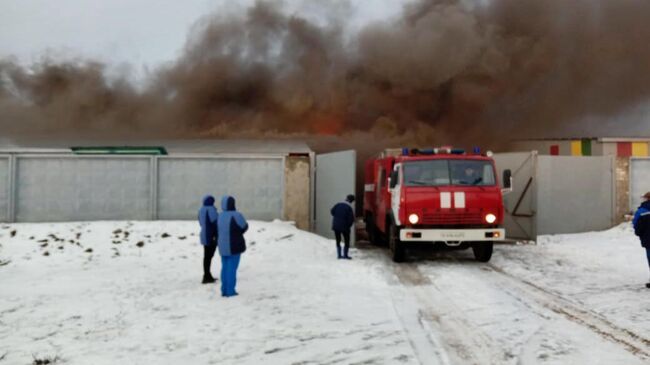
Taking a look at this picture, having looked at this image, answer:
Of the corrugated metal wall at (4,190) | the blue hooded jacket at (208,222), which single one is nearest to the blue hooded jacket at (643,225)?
the blue hooded jacket at (208,222)

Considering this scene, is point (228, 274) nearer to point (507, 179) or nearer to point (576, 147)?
point (507, 179)

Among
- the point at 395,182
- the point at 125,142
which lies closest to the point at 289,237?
the point at 395,182

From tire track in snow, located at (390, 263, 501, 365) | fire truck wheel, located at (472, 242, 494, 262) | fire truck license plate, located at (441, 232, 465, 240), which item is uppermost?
fire truck license plate, located at (441, 232, 465, 240)

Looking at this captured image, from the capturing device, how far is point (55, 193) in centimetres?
1543

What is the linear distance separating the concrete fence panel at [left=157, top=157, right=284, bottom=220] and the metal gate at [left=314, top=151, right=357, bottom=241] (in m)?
1.21

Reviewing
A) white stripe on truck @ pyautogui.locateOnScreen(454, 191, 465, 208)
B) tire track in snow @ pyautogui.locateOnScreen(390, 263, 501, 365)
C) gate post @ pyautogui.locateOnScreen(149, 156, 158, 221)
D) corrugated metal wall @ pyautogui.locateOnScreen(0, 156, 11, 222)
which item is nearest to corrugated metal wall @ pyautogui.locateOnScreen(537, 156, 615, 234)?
white stripe on truck @ pyautogui.locateOnScreen(454, 191, 465, 208)

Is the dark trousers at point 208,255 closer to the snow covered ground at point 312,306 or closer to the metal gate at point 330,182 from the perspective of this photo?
Answer: the snow covered ground at point 312,306

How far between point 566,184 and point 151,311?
1395 cm

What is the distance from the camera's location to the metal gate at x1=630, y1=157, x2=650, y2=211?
54.5 ft

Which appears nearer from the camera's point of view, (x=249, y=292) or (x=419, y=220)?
(x=249, y=292)

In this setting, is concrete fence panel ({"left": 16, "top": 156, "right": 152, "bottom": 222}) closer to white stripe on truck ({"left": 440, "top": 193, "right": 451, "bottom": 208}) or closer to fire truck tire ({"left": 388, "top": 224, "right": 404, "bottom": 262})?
fire truck tire ({"left": 388, "top": 224, "right": 404, "bottom": 262})

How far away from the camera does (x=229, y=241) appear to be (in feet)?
27.0

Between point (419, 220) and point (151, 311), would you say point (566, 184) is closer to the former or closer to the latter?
point (419, 220)

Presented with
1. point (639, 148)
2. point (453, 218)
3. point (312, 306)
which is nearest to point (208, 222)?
point (312, 306)
